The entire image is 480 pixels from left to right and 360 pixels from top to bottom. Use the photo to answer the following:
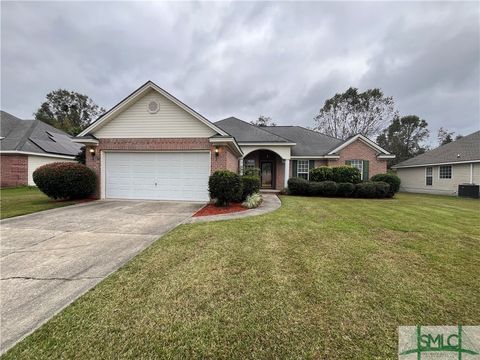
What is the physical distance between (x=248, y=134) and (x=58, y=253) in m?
14.6

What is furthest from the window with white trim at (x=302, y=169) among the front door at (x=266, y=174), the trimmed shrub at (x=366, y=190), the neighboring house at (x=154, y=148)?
the neighboring house at (x=154, y=148)

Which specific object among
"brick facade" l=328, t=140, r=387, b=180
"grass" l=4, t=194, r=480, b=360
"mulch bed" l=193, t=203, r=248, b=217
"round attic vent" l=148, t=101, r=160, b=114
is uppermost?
"round attic vent" l=148, t=101, r=160, b=114

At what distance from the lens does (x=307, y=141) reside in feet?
65.2

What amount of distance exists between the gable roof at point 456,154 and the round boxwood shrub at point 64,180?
26.7 meters

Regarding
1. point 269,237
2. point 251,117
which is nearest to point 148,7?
point 269,237

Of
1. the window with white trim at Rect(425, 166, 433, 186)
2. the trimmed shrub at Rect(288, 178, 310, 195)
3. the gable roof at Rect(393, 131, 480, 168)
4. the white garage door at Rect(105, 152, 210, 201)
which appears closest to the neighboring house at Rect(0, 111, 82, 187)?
the white garage door at Rect(105, 152, 210, 201)

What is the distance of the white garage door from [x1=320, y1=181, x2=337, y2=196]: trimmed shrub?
7.89m

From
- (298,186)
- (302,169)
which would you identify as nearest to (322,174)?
(298,186)

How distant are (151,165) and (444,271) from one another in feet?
36.3

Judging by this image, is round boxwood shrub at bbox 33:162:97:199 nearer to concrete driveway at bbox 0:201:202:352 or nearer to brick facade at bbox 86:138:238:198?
brick facade at bbox 86:138:238:198

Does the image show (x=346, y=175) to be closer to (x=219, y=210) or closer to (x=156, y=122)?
(x=219, y=210)

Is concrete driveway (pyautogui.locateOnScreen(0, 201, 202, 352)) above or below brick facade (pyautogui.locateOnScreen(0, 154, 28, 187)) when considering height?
below

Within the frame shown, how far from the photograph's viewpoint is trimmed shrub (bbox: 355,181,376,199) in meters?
13.8

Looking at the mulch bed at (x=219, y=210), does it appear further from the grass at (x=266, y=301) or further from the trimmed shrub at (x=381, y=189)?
the trimmed shrub at (x=381, y=189)
